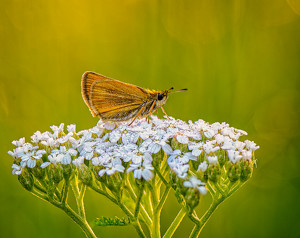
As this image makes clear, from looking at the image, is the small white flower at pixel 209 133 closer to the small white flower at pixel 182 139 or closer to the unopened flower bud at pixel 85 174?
the small white flower at pixel 182 139

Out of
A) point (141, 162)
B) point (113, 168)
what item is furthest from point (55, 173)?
point (141, 162)

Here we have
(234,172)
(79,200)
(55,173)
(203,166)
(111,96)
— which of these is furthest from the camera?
(111,96)

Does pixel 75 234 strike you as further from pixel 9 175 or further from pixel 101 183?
pixel 101 183

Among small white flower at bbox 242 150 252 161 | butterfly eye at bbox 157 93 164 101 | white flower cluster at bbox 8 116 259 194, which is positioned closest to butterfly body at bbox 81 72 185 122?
butterfly eye at bbox 157 93 164 101

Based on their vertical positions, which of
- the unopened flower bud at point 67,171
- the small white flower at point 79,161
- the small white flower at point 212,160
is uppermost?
the small white flower at point 79,161

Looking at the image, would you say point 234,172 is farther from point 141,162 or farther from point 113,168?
point 113,168

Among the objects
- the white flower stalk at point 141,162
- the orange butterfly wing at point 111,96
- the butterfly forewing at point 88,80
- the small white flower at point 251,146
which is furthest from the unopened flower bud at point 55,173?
the small white flower at point 251,146
